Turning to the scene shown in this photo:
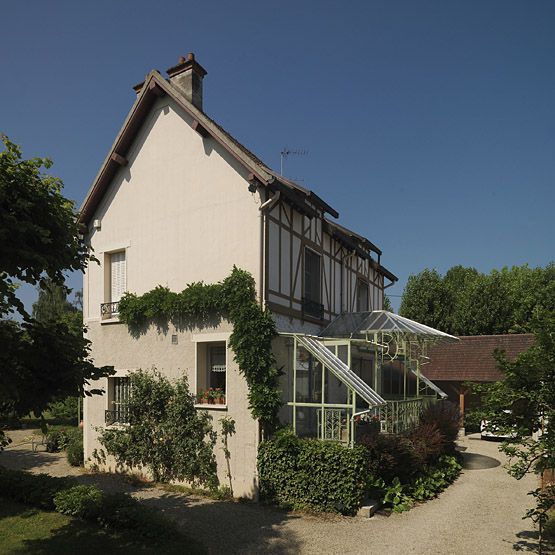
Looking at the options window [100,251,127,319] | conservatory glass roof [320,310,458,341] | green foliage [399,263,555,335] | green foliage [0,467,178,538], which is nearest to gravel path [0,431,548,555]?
green foliage [0,467,178,538]

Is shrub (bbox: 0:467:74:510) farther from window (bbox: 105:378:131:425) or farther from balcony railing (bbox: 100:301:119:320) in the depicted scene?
balcony railing (bbox: 100:301:119:320)

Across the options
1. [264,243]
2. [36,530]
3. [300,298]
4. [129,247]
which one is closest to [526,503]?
[300,298]

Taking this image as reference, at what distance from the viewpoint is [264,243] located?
11547 millimetres

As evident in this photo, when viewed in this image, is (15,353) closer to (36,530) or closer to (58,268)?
(58,268)

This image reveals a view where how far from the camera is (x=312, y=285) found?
47.1ft

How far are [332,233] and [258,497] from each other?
782cm

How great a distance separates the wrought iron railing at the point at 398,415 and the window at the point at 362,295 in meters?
4.51

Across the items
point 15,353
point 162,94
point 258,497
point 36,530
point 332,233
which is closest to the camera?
point 15,353

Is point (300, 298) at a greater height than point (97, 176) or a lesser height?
lesser

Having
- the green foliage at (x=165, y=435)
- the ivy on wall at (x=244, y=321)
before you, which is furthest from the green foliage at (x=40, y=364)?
the green foliage at (x=165, y=435)

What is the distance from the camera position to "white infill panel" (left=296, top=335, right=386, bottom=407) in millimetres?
10711

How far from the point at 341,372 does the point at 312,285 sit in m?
3.77

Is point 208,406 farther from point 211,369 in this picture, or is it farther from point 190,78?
point 190,78

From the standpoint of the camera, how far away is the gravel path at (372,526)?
825 centimetres
